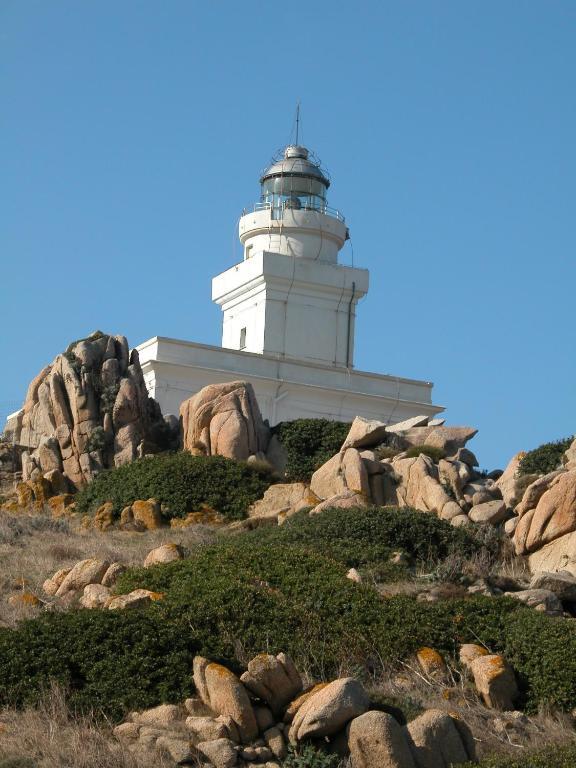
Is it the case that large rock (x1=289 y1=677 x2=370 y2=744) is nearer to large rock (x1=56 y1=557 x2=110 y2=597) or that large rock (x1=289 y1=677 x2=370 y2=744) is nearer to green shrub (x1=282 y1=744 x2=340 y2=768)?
green shrub (x1=282 y1=744 x2=340 y2=768)

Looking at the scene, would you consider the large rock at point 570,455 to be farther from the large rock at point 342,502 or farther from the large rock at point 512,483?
the large rock at point 342,502

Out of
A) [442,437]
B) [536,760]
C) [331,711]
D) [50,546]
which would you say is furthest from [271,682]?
[442,437]

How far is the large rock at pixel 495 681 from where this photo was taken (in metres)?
15.9

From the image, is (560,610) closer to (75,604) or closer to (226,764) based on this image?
(75,604)

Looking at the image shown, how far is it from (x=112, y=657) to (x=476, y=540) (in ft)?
31.8

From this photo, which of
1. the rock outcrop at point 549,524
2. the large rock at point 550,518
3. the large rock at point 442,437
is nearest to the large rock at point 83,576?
the rock outcrop at point 549,524

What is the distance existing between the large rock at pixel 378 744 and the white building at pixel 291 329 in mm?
31810

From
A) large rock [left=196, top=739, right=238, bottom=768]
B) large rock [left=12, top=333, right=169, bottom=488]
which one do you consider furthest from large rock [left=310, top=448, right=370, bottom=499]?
large rock [left=196, top=739, right=238, bottom=768]

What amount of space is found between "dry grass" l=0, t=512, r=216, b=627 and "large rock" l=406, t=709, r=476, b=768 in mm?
5930

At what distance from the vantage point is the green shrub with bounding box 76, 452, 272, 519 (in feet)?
91.3

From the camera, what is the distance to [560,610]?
62.6ft

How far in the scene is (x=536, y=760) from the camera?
42.5 ft

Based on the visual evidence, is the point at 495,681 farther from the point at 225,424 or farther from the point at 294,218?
the point at 294,218

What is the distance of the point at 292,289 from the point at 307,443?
2079cm
